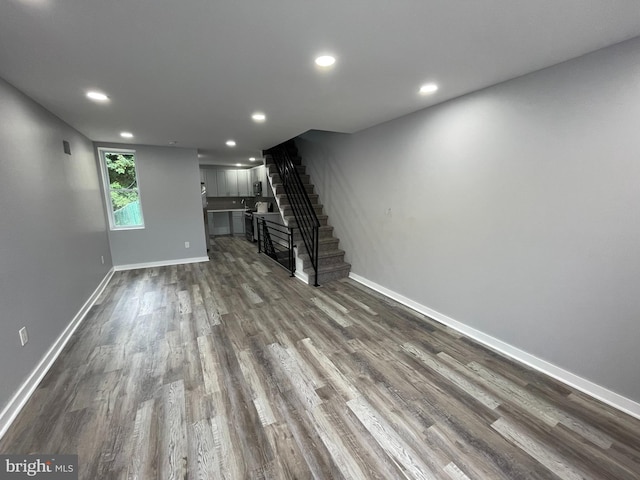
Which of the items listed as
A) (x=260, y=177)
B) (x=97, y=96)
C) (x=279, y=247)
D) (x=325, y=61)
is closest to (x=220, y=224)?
(x=260, y=177)

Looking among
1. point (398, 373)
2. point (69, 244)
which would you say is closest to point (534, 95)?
point (398, 373)

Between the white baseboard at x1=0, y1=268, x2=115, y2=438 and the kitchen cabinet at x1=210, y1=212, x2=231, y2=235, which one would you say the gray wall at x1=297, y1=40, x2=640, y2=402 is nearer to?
the white baseboard at x1=0, y1=268, x2=115, y2=438

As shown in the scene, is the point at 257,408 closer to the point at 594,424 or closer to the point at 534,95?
the point at 594,424

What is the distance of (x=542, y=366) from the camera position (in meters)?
2.14

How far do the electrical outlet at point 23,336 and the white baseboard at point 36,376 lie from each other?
255mm

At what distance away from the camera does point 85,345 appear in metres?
2.53

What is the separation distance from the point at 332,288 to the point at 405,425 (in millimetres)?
2405

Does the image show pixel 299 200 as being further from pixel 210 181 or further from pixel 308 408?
pixel 210 181

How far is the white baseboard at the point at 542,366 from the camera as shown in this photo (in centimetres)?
177

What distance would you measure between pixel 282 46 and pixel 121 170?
15.4ft

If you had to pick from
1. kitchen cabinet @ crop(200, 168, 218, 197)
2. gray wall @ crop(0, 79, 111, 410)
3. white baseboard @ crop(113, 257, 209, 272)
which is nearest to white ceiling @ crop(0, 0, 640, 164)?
gray wall @ crop(0, 79, 111, 410)

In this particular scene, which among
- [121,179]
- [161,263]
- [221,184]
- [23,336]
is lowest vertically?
[161,263]

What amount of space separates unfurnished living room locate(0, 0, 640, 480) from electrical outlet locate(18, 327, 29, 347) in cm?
2

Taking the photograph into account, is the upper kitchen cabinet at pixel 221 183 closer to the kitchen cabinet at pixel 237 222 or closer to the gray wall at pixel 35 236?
the kitchen cabinet at pixel 237 222
